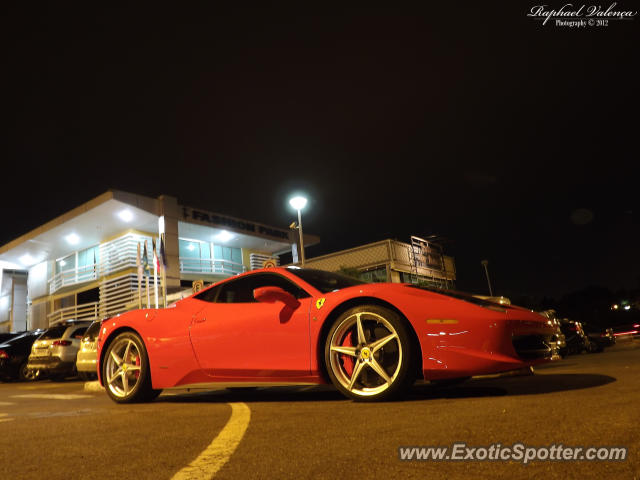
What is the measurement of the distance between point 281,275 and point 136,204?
70.4 feet

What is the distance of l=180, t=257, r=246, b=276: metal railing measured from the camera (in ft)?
93.9

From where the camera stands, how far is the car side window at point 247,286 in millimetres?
4512

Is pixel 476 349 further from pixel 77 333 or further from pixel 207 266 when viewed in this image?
pixel 207 266

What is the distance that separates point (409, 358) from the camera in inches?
134

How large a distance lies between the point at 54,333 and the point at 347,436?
459 inches

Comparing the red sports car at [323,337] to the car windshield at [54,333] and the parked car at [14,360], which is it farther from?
the parked car at [14,360]

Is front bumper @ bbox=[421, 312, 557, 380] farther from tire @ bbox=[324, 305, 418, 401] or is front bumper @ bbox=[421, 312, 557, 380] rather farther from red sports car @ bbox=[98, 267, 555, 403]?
tire @ bbox=[324, 305, 418, 401]

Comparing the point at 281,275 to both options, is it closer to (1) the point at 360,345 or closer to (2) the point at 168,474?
(1) the point at 360,345

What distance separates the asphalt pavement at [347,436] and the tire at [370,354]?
6.5 inches

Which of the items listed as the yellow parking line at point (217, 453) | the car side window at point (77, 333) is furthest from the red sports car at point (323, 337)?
the car side window at point (77, 333)

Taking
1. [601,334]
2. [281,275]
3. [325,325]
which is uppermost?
[281,275]

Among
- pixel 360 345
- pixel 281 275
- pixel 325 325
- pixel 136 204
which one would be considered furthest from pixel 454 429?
pixel 136 204

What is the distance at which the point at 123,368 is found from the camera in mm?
5039

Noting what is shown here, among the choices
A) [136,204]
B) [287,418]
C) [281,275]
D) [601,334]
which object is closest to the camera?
[287,418]
